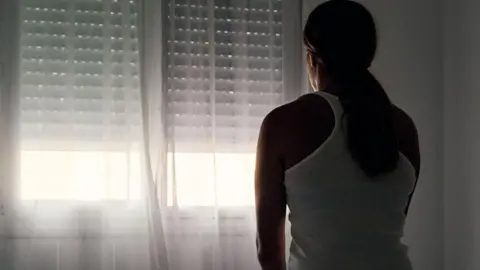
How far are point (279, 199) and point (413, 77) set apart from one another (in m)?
1.01

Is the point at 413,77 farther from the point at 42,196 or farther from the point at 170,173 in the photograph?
the point at 42,196

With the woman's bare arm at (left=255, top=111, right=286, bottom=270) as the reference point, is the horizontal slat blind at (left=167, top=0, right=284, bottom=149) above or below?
above

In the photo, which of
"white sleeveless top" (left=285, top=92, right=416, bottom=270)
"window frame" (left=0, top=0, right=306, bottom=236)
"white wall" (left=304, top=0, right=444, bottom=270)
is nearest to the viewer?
"white sleeveless top" (left=285, top=92, right=416, bottom=270)

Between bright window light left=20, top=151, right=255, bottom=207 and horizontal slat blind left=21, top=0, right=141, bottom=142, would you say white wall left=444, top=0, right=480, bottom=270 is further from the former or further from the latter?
horizontal slat blind left=21, top=0, right=141, bottom=142

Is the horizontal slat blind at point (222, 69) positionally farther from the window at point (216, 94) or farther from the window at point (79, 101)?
the window at point (79, 101)

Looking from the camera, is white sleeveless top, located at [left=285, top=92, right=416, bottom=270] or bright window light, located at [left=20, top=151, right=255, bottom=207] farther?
bright window light, located at [left=20, top=151, right=255, bottom=207]

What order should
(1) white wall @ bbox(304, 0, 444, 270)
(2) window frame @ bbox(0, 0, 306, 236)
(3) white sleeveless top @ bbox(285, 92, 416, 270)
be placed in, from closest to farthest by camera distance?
(3) white sleeveless top @ bbox(285, 92, 416, 270), (2) window frame @ bbox(0, 0, 306, 236), (1) white wall @ bbox(304, 0, 444, 270)

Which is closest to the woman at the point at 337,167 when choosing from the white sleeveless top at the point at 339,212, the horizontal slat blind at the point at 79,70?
the white sleeveless top at the point at 339,212

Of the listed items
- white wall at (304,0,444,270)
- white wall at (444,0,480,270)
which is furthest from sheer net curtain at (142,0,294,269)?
white wall at (444,0,480,270)

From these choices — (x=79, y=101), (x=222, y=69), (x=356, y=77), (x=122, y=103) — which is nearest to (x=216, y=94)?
(x=222, y=69)

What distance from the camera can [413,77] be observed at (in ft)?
6.11

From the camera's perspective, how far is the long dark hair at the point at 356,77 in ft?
3.23

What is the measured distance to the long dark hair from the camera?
3.23 ft

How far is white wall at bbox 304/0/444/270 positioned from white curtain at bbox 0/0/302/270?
48 centimetres
